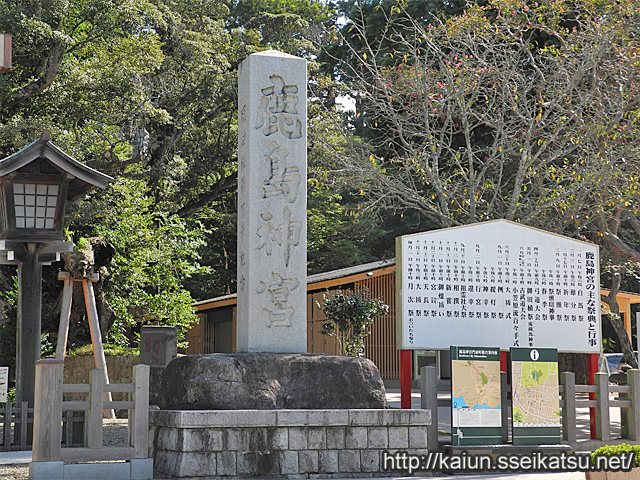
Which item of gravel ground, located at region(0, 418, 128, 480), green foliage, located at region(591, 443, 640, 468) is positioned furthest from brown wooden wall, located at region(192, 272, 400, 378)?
green foliage, located at region(591, 443, 640, 468)

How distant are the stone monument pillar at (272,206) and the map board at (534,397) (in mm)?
2558

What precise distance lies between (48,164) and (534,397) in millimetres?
6809

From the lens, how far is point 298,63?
951cm

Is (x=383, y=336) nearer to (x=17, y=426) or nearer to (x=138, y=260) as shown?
(x=138, y=260)

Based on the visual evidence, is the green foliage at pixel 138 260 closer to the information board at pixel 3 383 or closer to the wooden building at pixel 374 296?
the wooden building at pixel 374 296

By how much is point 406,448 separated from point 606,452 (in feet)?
8.16

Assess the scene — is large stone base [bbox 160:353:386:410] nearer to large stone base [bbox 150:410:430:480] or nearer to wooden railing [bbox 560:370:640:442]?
large stone base [bbox 150:410:430:480]

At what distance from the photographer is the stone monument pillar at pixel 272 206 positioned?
9.03 m

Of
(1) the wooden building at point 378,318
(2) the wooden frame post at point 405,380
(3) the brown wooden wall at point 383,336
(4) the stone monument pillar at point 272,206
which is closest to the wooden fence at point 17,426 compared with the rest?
(4) the stone monument pillar at point 272,206

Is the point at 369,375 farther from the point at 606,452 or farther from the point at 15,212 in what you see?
the point at 15,212

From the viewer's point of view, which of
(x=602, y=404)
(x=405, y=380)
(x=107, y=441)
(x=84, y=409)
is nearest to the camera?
(x=84, y=409)

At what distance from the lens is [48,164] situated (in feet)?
34.2

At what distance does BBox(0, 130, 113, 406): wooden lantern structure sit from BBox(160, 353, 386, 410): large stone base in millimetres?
2587

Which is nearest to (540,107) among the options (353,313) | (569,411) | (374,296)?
(353,313)
